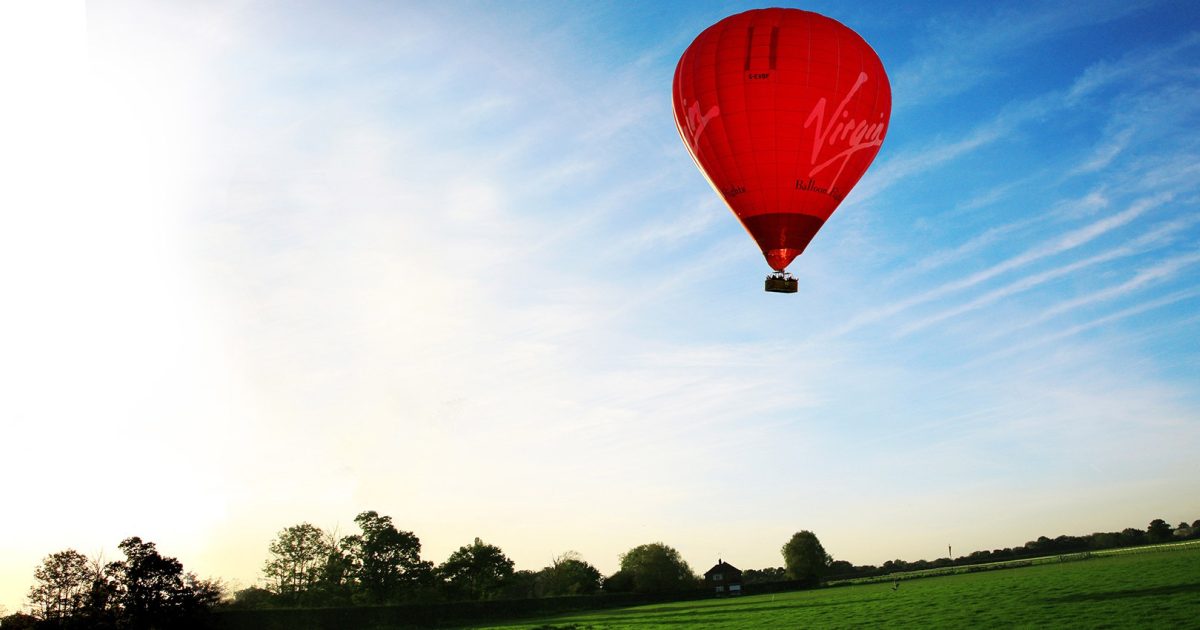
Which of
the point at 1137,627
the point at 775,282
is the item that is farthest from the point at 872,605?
the point at 775,282

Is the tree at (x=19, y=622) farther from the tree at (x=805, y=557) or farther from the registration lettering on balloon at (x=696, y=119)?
the tree at (x=805, y=557)

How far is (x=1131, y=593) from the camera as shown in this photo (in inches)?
1403

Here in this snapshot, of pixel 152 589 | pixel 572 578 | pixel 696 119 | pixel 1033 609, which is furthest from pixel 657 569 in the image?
pixel 696 119

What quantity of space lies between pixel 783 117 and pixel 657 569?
87.4 meters

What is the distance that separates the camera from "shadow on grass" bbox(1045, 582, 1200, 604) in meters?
33.7

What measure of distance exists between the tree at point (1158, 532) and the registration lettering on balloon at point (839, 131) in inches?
5013

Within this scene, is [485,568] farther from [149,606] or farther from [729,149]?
[729,149]

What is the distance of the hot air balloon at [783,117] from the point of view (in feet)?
88.7

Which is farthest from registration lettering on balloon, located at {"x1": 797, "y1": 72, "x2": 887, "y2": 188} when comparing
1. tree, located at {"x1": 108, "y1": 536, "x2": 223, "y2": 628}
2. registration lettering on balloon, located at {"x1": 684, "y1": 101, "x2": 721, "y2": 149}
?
tree, located at {"x1": 108, "y1": 536, "x2": 223, "y2": 628}

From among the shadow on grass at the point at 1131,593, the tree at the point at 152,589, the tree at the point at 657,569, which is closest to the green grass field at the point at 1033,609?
the shadow on grass at the point at 1131,593

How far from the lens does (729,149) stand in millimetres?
27766

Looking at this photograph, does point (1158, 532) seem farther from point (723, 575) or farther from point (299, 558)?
point (299, 558)

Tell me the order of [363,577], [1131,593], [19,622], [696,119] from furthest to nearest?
[363,577] → [19,622] → [1131,593] → [696,119]

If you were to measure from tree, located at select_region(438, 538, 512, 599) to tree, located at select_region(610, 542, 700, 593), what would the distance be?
78.8 ft
